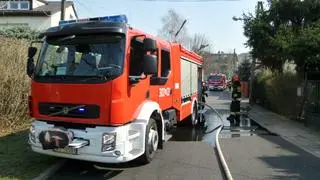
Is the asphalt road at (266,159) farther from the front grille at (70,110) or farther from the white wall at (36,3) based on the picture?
the white wall at (36,3)

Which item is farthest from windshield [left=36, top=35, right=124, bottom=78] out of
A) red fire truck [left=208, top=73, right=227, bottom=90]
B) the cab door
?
red fire truck [left=208, top=73, right=227, bottom=90]

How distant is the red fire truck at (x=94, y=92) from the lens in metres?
8.78

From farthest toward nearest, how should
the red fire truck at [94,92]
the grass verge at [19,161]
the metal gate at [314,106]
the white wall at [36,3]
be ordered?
the white wall at [36,3], the metal gate at [314,106], the grass verge at [19,161], the red fire truck at [94,92]

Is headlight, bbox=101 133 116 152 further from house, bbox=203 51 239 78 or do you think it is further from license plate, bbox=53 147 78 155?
house, bbox=203 51 239 78

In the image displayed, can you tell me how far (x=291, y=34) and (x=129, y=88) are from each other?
16361 millimetres

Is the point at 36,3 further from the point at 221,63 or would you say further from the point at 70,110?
the point at 221,63

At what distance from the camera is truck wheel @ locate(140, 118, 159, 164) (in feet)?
32.2

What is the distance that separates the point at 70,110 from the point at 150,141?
1882 millimetres

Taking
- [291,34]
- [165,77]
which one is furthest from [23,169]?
[291,34]

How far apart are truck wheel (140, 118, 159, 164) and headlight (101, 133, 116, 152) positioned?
3.68 ft

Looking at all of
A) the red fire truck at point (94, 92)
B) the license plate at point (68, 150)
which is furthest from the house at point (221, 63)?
the license plate at point (68, 150)

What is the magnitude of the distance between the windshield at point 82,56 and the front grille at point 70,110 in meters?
0.57

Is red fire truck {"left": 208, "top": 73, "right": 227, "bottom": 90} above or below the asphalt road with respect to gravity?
above

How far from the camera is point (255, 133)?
652 inches
